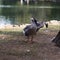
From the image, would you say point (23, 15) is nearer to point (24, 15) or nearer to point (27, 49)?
point (24, 15)

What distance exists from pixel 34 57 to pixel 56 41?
216 centimetres

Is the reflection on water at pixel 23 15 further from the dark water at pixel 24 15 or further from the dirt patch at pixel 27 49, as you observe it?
the dirt patch at pixel 27 49

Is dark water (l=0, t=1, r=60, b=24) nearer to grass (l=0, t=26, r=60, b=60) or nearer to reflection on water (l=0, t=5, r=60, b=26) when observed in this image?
reflection on water (l=0, t=5, r=60, b=26)

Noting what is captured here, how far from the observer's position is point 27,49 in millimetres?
9406

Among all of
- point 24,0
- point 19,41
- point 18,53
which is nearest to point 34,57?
point 18,53

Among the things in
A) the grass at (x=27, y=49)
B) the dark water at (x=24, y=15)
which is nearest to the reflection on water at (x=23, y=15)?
→ the dark water at (x=24, y=15)

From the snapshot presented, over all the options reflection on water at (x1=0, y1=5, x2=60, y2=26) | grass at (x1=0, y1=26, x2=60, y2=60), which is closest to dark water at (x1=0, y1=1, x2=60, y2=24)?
reflection on water at (x1=0, y1=5, x2=60, y2=26)

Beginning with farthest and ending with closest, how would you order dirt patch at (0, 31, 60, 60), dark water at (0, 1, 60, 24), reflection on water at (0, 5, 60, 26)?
dark water at (0, 1, 60, 24)
reflection on water at (0, 5, 60, 26)
dirt patch at (0, 31, 60, 60)

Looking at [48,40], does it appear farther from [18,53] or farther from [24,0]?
[24,0]

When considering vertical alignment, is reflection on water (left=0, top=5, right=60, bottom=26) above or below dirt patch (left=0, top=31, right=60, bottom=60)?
below

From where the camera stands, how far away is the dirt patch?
8413 mm

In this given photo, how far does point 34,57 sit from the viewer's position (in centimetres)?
841

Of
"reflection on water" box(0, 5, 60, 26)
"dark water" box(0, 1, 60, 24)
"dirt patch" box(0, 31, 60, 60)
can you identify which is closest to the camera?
"dirt patch" box(0, 31, 60, 60)

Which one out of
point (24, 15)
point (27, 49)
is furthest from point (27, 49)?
point (24, 15)
